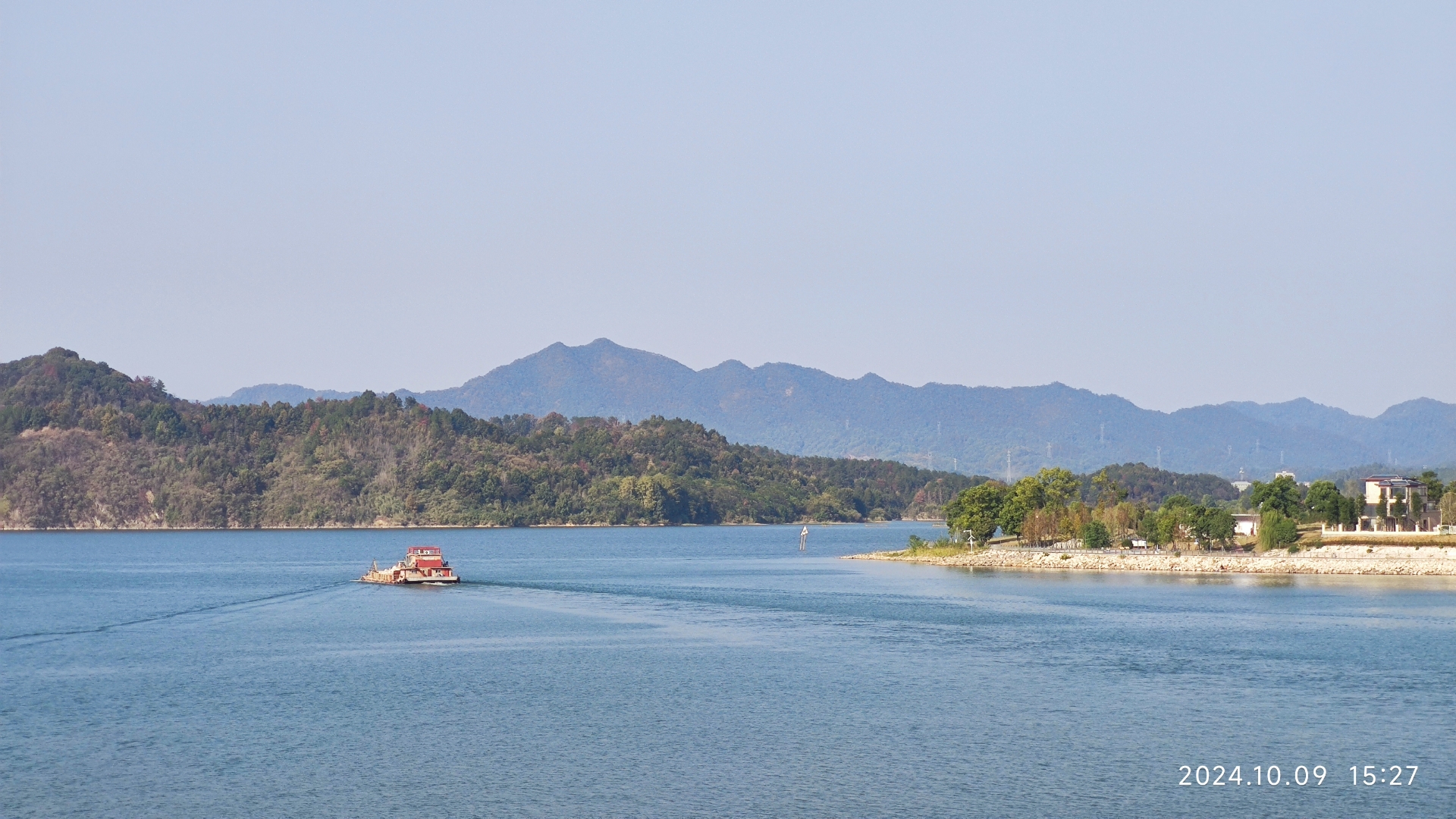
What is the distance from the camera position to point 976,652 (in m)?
65.2

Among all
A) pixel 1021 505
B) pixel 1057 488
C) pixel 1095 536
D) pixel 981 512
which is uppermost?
pixel 1057 488

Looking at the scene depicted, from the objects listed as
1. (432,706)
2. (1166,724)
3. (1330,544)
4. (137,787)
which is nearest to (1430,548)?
(1330,544)

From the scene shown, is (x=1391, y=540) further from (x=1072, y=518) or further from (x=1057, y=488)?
(x=1057, y=488)

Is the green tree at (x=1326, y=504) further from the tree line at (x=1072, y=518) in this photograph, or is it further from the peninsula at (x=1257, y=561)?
the peninsula at (x=1257, y=561)

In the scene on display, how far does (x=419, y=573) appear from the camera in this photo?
110 m

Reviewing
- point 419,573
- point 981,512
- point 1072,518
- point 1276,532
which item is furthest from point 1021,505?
point 419,573

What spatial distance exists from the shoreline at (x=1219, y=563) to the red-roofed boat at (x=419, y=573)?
53.9 meters

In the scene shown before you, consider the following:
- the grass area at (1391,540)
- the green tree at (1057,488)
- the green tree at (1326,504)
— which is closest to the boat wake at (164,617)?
the green tree at (1057,488)

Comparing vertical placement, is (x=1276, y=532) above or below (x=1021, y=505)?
below

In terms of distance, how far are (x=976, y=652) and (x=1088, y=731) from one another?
19581mm

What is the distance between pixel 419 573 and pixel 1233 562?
7138cm

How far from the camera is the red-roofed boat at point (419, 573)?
11050 centimetres

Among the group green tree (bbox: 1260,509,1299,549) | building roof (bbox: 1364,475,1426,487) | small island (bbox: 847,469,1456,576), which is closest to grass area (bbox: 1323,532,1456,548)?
small island (bbox: 847,469,1456,576)
